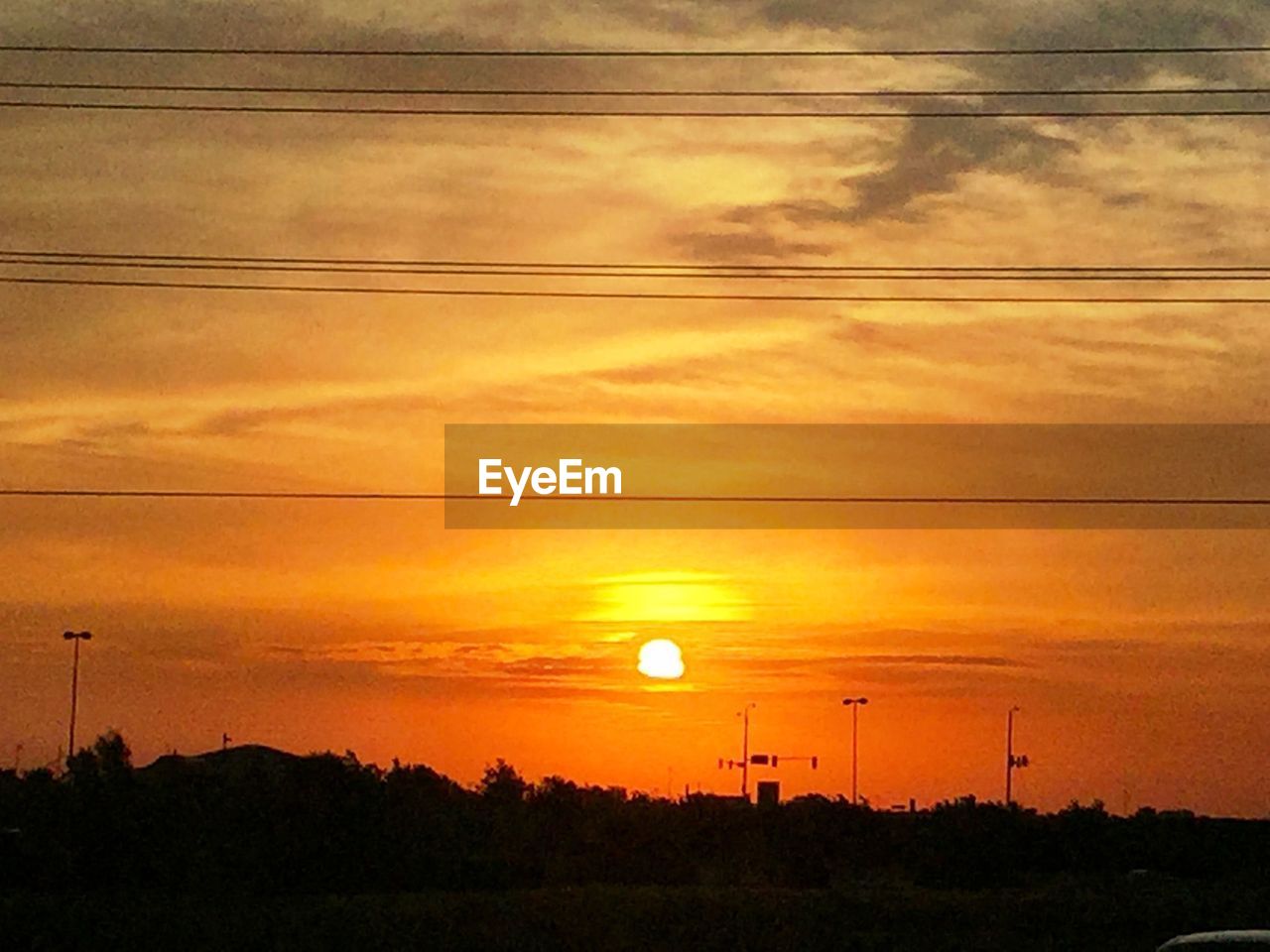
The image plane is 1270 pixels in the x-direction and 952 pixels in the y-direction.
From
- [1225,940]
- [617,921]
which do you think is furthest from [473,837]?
[1225,940]

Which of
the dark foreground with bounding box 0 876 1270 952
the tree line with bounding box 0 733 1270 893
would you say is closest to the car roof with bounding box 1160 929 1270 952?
the dark foreground with bounding box 0 876 1270 952

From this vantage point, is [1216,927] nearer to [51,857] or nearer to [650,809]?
[51,857]

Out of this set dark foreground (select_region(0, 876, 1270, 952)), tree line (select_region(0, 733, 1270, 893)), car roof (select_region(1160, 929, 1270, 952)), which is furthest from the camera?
tree line (select_region(0, 733, 1270, 893))

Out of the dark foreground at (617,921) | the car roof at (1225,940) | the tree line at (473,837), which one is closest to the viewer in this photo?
the car roof at (1225,940)

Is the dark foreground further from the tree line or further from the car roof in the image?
the car roof

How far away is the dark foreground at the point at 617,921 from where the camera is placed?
43188mm

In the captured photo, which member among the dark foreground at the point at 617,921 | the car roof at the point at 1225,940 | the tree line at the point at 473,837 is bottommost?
the dark foreground at the point at 617,921

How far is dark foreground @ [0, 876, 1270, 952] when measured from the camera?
4319 cm

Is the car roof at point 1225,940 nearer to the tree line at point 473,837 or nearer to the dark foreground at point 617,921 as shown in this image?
the dark foreground at point 617,921

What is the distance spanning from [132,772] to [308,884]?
10208mm

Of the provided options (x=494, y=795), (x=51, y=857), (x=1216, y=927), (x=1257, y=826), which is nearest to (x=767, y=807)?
(x=494, y=795)

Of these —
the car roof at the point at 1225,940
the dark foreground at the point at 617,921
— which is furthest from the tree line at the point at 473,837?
the car roof at the point at 1225,940

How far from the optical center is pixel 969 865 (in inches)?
3396

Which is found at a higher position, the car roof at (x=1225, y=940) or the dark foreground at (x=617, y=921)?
the car roof at (x=1225, y=940)
